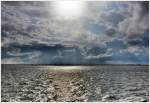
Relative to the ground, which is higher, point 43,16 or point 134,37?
point 43,16

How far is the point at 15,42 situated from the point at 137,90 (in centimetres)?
231

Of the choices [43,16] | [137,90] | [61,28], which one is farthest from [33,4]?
[137,90]

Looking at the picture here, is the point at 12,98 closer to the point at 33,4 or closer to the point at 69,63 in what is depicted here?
the point at 69,63

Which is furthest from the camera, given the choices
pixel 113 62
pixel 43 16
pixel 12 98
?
pixel 113 62

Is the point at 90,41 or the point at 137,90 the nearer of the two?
the point at 137,90

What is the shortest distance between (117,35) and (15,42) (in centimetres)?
186

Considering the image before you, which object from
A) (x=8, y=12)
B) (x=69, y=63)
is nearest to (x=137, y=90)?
(x=69, y=63)

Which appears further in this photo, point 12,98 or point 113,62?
point 113,62

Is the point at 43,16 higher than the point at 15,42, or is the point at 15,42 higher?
the point at 43,16

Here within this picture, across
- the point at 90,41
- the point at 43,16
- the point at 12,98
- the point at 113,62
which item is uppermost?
the point at 43,16

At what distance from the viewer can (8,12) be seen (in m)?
5.40

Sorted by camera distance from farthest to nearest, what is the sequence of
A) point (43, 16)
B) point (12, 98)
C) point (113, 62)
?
point (113, 62)
point (43, 16)
point (12, 98)

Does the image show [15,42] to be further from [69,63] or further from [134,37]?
[134,37]

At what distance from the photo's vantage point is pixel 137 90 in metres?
5.45
